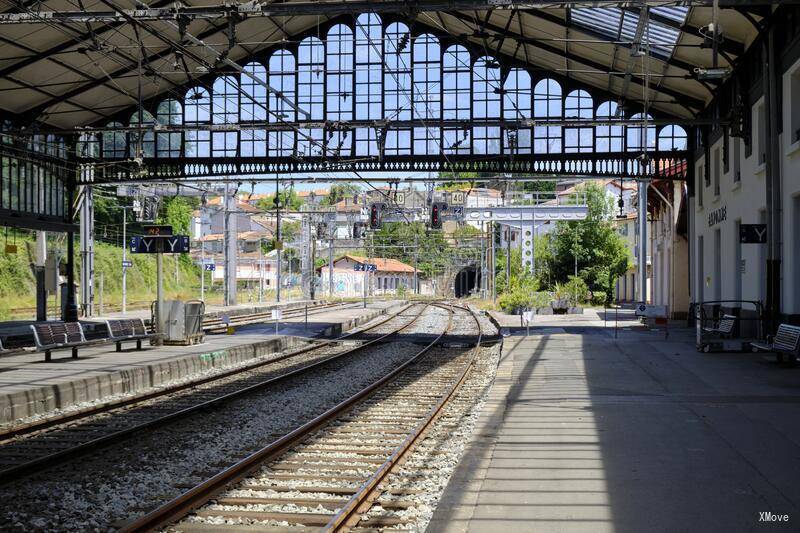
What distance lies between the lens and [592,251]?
54938mm

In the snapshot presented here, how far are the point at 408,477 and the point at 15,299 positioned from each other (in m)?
41.1

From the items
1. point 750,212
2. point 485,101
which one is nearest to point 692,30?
point 750,212

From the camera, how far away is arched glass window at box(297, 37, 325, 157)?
30.3m

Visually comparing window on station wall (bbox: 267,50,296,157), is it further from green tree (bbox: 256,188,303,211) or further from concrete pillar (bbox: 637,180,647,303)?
green tree (bbox: 256,188,303,211)

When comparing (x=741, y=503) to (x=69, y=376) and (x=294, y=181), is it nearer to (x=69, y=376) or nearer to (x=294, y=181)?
(x=69, y=376)

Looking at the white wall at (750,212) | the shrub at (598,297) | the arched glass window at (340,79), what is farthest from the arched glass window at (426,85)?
the shrub at (598,297)

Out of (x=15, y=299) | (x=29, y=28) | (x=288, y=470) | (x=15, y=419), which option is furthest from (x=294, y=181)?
(x=288, y=470)

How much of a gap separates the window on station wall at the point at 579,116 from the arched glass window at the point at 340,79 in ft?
25.6

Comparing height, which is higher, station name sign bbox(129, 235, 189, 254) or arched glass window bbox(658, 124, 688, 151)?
arched glass window bbox(658, 124, 688, 151)

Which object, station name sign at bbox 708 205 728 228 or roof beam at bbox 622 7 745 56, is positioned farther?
station name sign at bbox 708 205 728 228

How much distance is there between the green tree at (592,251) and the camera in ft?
179

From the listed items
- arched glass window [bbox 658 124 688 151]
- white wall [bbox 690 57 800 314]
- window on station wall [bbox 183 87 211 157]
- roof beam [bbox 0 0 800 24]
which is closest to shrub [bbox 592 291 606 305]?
white wall [bbox 690 57 800 314]

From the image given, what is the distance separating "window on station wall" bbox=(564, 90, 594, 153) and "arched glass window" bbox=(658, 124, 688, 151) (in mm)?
2577

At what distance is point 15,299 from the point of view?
43.6 metres
